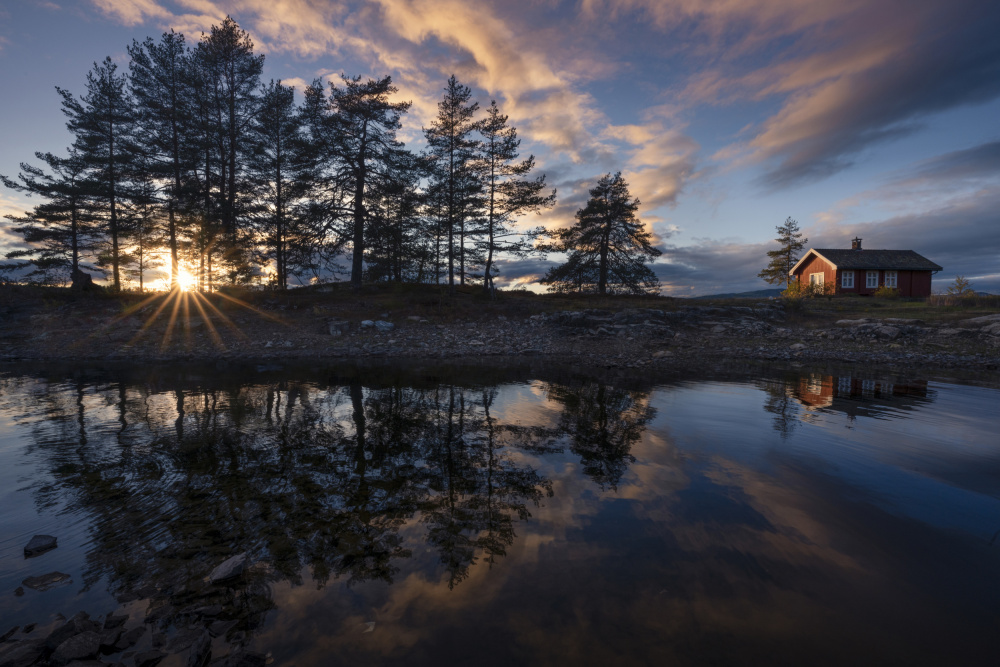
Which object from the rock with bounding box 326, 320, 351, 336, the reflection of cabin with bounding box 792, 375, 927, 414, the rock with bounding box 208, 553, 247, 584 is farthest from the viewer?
the rock with bounding box 326, 320, 351, 336

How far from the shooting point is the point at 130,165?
27766mm

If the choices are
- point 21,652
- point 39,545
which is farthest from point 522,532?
point 39,545

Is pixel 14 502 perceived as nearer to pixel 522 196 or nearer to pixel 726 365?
pixel 726 365

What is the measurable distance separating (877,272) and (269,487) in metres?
56.2

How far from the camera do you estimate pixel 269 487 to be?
5.16 meters

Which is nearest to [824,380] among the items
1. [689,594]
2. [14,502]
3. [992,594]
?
[992,594]

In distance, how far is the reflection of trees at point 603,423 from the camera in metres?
6.13

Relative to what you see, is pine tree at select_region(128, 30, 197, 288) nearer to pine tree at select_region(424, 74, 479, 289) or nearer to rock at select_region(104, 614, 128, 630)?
pine tree at select_region(424, 74, 479, 289)

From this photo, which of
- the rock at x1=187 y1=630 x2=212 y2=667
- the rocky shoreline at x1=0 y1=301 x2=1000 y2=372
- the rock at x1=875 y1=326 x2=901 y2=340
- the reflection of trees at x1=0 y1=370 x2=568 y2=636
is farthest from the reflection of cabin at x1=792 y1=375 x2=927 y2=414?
the rock at x1=187 y1=630 x2=212 y2=667

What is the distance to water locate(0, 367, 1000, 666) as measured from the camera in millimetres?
2908

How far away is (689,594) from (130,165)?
3932 centimetres

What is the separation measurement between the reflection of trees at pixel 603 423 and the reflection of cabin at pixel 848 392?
4.41 meters

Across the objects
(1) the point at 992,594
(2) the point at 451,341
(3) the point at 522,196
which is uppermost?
(3) the point at 522,196

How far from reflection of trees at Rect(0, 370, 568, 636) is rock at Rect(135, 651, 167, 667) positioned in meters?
0.44
